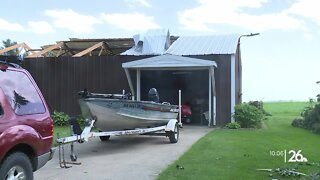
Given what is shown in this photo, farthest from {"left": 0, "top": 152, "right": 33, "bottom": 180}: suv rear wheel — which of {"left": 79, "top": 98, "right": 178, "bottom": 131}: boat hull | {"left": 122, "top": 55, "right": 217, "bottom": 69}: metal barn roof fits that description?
{"left": 122, "top": 55, "right": 217, "bottom": 69}: metal barn roof

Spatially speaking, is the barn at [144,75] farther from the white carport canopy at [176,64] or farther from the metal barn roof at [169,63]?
the metal barn roof at [169,63]

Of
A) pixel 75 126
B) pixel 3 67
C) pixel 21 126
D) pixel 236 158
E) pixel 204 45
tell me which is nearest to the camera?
pixel 21 126

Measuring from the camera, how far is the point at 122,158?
971 cm

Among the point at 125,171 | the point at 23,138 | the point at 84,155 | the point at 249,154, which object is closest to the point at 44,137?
the point at 23,138

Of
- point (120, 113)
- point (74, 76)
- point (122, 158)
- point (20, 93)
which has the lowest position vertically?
point (122, 158)

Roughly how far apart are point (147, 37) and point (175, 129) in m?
8.52

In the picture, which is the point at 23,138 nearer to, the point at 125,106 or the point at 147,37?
the point at 125,106

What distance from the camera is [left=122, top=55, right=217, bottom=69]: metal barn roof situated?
16094mm

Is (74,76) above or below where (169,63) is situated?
below

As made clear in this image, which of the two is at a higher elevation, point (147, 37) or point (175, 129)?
point (147, 37)

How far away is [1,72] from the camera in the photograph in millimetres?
5633

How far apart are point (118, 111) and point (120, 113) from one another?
0.09 m

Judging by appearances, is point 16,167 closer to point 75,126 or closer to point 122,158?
point 75,126

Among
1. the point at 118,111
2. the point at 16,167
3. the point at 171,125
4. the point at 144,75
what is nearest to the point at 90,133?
the point at 118,111
